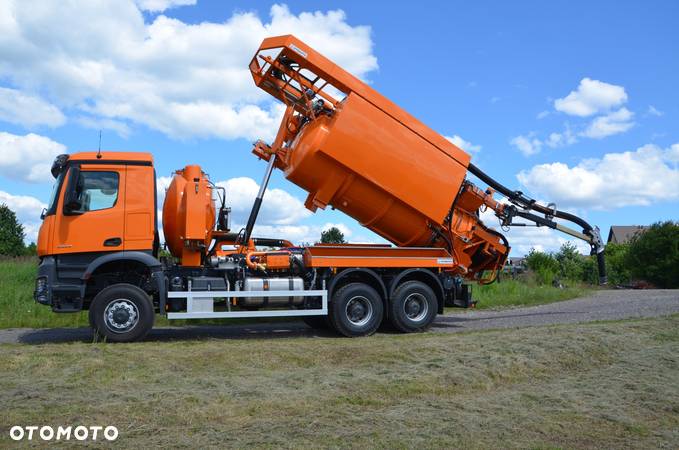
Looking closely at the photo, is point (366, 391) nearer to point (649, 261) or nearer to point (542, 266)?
point (542, 266)

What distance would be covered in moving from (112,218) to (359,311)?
15.5 ft

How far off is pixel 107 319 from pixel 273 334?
3.43m

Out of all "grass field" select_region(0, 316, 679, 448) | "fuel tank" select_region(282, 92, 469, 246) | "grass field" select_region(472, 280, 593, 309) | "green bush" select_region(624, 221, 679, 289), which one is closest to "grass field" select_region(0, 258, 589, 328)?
"grass field" select_region(472, 280, 593, 309)

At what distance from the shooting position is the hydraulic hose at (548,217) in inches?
510

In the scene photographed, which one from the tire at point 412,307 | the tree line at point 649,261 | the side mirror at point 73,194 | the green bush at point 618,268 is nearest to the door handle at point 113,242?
the side mirror at point 73,194

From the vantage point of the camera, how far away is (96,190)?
10672 millimetres

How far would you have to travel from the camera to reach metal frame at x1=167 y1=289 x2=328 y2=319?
35.6ft

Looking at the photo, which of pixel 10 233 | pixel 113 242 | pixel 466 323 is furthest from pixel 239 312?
pixel 10 233

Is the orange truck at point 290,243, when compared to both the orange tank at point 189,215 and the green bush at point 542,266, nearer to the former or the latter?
the orange tank at point 189,215

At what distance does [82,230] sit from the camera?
34.6 ft

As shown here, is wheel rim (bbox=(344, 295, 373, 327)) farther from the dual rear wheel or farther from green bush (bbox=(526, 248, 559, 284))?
green bush (bbox=(526, 248, 559, 284))

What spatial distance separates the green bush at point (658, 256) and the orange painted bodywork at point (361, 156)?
27.0 m

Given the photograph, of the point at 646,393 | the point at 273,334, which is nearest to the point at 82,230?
the point at 273,334

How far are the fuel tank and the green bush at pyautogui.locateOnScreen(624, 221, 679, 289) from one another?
2751 centimetres
